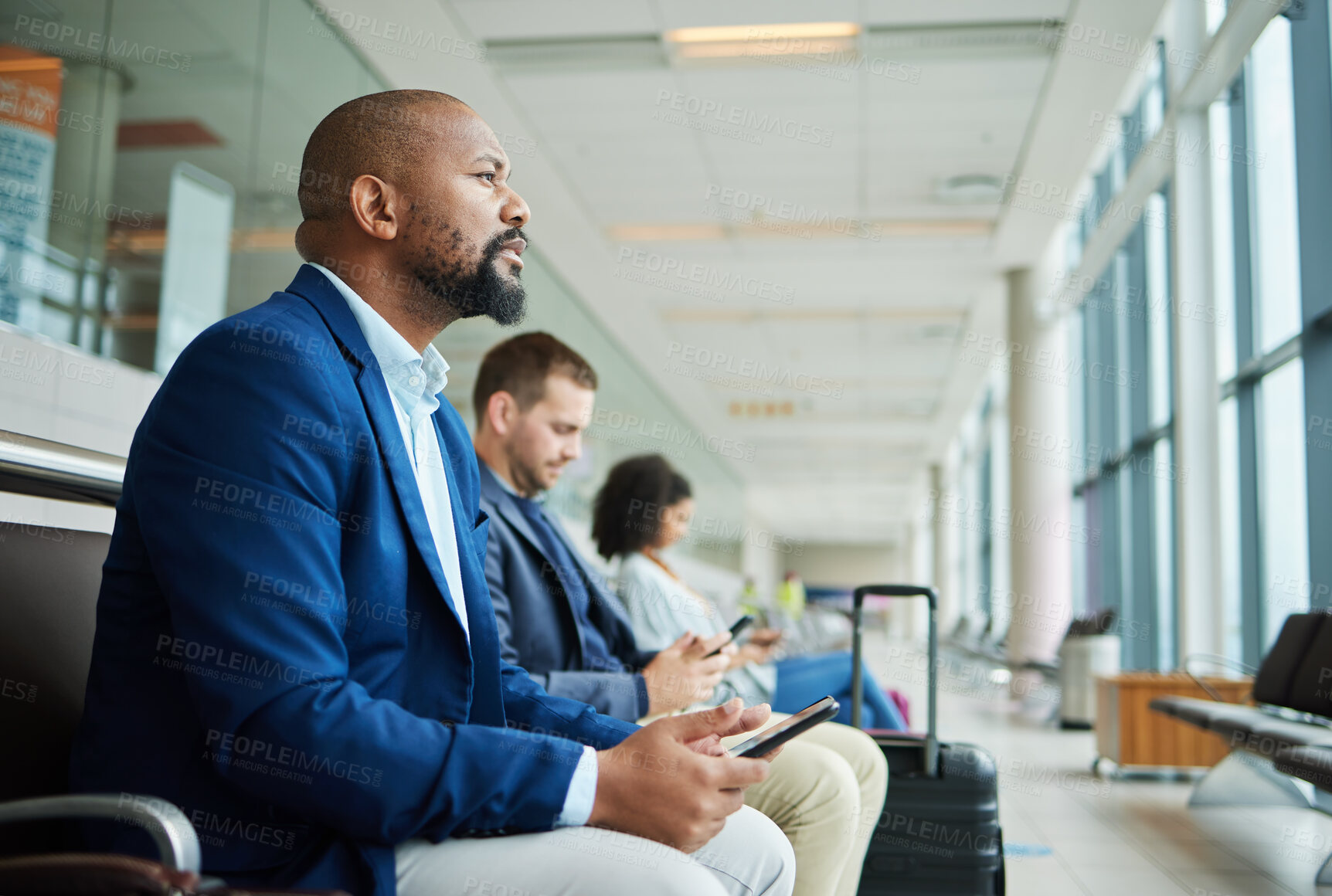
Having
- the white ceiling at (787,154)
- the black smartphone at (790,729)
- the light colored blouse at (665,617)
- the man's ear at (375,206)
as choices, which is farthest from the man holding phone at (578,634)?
the white ceiling at (787,154)

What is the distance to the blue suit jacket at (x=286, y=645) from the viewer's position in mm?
881

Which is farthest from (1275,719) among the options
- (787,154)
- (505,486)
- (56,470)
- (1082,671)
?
(787,154)

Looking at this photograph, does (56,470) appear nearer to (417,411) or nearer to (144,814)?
(417,411)

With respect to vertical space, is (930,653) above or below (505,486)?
below

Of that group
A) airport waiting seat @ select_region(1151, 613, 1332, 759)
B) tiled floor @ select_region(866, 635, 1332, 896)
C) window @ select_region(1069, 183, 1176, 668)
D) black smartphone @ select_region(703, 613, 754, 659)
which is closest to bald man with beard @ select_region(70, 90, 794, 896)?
black smartphone @ select_region(703, 613, 754, 659)

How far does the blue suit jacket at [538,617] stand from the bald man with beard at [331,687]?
715mm

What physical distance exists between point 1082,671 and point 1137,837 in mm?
3879

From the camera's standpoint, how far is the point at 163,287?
3705 mm

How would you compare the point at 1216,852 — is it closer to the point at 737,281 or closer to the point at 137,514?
the point at 137,514

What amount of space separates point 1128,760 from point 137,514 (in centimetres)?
532

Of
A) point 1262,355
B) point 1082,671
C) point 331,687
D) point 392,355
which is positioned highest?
point 1262,355

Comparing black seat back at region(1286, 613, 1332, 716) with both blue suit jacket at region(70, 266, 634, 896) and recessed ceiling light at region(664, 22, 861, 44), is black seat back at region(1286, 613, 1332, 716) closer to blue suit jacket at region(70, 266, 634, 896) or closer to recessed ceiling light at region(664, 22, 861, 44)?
recessed ceiling light at region(664, 22, 861, 44)

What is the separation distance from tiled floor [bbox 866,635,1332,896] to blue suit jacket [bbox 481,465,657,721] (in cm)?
168

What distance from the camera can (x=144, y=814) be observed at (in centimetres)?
73
